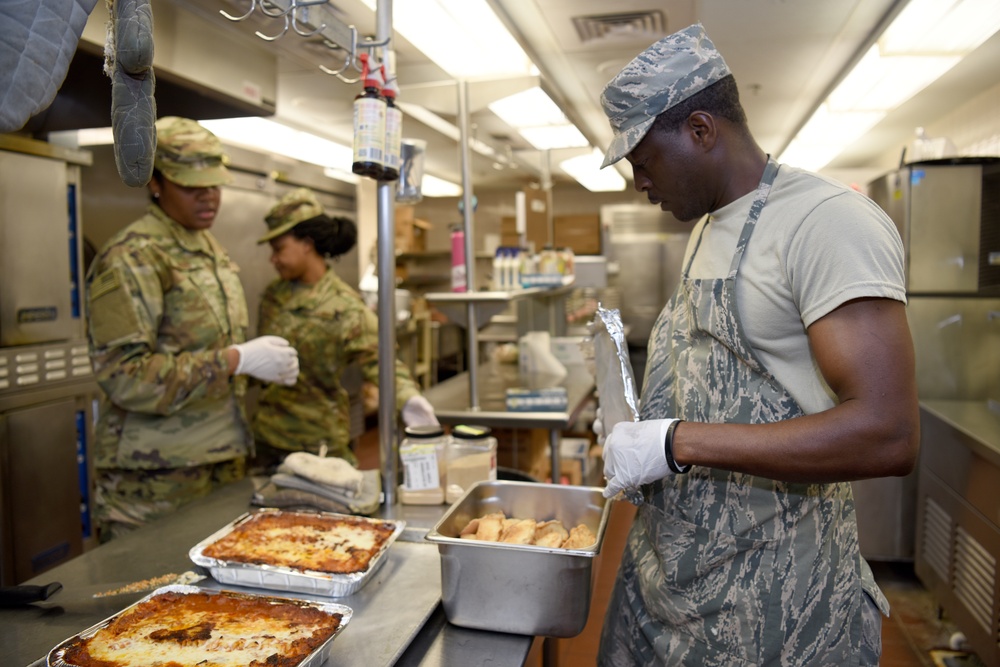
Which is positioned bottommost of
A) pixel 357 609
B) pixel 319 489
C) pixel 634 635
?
pixel 634 635

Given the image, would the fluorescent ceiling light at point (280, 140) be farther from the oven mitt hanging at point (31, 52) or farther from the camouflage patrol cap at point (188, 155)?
the oven mitt hanging at point (31, 52)

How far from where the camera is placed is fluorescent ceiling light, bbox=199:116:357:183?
465cm

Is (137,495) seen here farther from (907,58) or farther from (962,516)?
(907,58)

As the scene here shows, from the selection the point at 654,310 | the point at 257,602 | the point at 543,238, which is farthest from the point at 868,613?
the point at 654,310

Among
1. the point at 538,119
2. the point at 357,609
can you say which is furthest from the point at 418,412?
the point at 538,119

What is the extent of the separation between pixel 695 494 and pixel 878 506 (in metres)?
3.08

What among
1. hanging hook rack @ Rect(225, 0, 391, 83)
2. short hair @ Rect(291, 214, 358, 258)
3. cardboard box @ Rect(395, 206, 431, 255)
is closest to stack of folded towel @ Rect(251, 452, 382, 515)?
hanging hook rack @ Rect(225, 0, 391, 83)

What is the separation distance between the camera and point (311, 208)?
3266mm

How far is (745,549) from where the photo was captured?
1305 mm

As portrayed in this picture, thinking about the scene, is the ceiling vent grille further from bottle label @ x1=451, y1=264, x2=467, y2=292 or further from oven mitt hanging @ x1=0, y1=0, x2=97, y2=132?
oven mitt hanging @ x1=0, y1=0, x2=97, y2=132

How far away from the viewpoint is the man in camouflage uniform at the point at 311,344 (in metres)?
3.11

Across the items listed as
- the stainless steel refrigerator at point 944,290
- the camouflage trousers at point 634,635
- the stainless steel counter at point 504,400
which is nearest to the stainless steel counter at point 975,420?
the stainless steel refrigerator at point 944,290

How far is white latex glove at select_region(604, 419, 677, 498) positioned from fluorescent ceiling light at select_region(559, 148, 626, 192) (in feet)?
13.6

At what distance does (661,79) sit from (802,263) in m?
0.43
